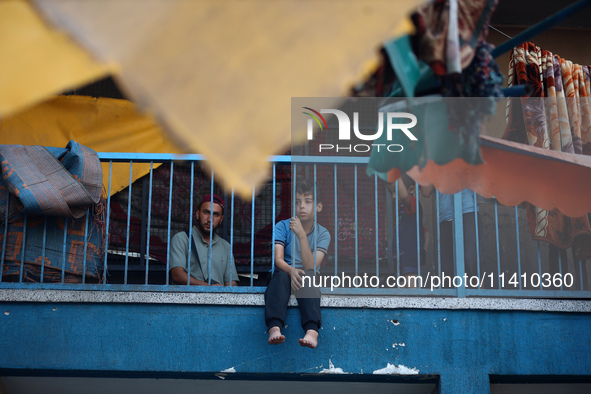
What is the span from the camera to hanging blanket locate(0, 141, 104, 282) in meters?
4.37

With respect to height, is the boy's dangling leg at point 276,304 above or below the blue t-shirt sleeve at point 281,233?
below

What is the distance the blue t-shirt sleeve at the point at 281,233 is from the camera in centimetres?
467

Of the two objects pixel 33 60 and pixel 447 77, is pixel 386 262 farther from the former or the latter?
pixel 33 60

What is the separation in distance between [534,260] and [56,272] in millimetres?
4369

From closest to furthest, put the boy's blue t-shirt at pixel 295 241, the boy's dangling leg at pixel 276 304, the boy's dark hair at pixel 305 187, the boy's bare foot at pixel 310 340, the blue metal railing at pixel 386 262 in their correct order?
the boy's bare foot at pixel 310 340 < the boy's dangling leg at pixel 276 304 < the blue metal railing at pixel 386 262 < the boy's blue t-shirt at pixel 295 241 < the boy's dark hair at pixel 305 187

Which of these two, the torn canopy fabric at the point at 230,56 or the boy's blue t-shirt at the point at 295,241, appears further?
the boy's blue t-shirt at the point at 295,241

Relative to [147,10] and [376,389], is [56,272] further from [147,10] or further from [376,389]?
[147,10]

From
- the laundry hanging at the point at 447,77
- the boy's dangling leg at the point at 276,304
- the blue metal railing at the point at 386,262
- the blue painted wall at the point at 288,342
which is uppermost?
the laundry hanging at the point at 447,77

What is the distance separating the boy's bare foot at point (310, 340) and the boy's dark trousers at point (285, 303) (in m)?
0.06

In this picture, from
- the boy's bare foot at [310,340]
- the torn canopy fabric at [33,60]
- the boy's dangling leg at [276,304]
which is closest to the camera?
the torn canopy fabric at [33,60]

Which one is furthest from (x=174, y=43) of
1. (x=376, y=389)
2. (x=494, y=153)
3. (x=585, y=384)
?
(x=585, y=384)

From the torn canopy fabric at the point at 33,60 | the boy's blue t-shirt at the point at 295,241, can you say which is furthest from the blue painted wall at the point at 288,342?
the torn canopy fabric at the point at 33,60

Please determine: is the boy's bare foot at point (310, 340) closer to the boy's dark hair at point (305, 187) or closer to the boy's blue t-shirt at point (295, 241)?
the boy's blue t-shirt at point (295, 241)

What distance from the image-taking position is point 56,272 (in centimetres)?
461
